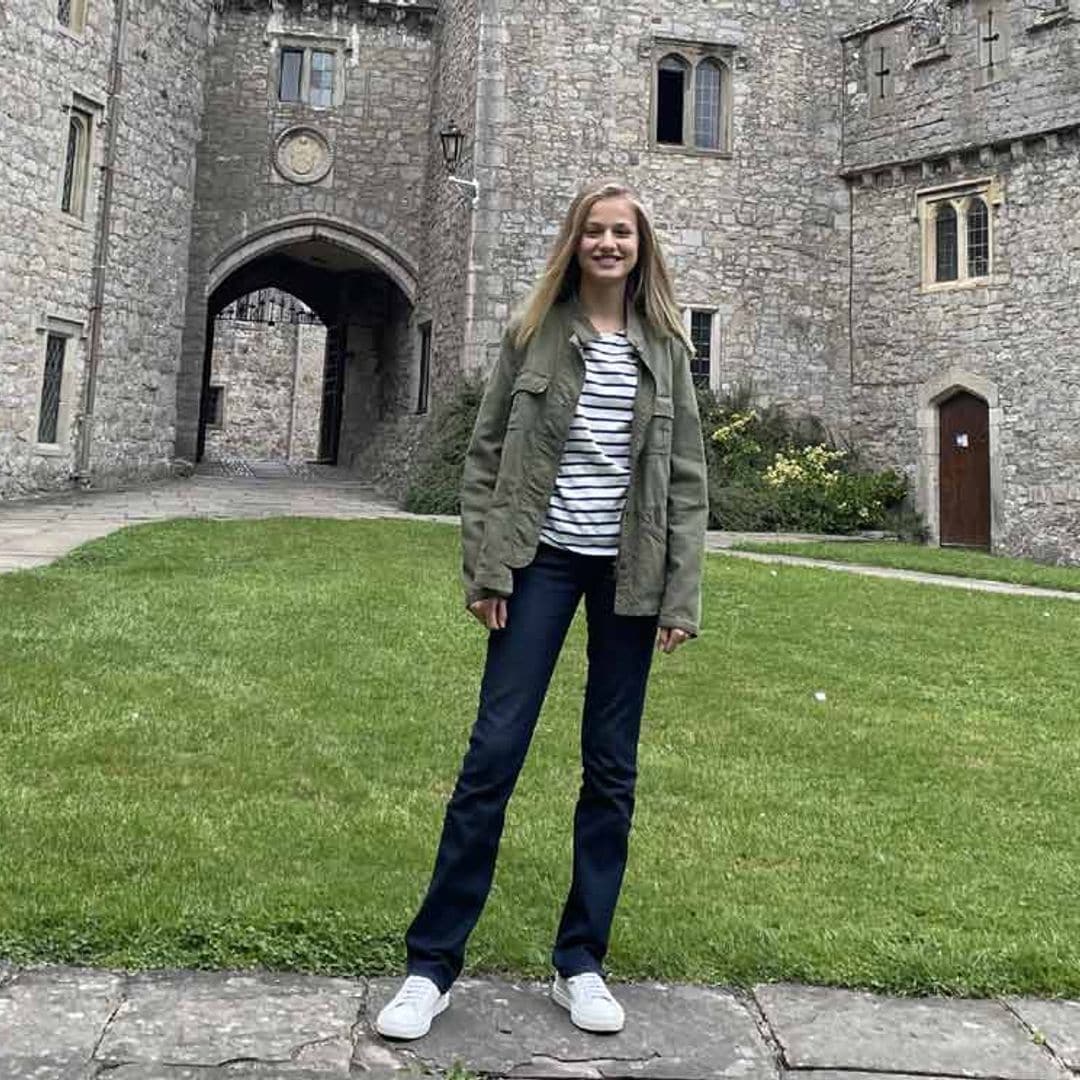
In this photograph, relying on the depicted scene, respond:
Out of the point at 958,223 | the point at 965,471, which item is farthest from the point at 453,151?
the point at 965,471

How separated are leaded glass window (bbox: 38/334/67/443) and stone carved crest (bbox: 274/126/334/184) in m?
5.56

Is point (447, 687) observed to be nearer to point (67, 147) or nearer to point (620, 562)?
point (620, 562)

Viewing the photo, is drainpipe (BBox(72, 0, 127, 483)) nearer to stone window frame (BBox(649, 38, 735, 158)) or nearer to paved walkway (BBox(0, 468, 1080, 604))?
paved walkway (BBox(0, 468, 1080, 604))

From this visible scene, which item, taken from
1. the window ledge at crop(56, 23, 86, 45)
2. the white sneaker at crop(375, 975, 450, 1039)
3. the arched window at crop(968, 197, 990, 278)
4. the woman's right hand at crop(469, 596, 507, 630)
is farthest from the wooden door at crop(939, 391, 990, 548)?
the white sneaker at crop(375, 975, 450, 1039)

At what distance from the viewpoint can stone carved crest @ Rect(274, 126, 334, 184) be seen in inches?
734

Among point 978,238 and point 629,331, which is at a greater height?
point 978,238

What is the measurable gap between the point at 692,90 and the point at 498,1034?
1730 centimetres

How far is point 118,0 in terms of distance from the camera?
15555mm

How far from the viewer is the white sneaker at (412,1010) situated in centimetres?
230

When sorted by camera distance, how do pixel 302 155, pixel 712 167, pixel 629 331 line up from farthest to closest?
pixel 302 155 → pixel 712 167 → pixel 629 331

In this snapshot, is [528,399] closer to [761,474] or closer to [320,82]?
[761,474]

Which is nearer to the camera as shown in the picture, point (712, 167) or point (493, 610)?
point (493, 610)

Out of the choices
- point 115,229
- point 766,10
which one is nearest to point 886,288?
point 766,10

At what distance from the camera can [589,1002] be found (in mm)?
2402
